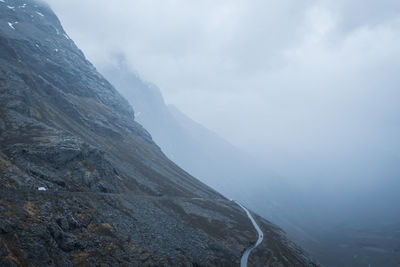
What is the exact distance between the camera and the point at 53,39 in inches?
7495

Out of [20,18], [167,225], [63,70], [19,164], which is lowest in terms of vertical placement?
[19,164]

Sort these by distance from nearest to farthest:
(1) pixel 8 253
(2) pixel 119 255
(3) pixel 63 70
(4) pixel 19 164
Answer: (1) pixel 8 253 → (2) pixel 119 255 → (4) pixel 19 164 → (3) pixel 63 70

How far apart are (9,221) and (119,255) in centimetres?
1593

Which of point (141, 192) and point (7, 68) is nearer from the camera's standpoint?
point (141, 192)

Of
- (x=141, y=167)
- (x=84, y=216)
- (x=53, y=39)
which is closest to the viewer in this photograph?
(x=84, y=216)

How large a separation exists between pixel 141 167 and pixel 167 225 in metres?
49.2

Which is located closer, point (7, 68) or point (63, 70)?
point (7, 68)

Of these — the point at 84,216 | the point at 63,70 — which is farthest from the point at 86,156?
the point at 63,70

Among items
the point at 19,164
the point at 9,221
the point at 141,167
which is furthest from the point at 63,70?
the point at 9,221

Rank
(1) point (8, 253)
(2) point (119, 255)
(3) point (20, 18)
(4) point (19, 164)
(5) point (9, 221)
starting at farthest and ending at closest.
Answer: (3) point (20, 18) < (4) point (19, 164) < (2) point (119, 255) < (5) point (9, 221) < (1) point (8, 253)

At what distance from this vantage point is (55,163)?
57000mm

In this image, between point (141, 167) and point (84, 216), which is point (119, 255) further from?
point (141, 167)

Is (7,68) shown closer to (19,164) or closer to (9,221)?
(19,164)

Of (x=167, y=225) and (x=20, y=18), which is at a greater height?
(x=20, y=18)
